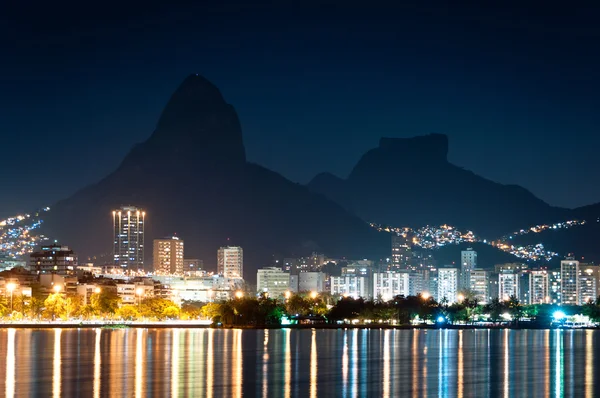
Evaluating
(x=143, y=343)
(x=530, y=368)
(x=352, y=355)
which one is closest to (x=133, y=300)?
(x=143, y=343)

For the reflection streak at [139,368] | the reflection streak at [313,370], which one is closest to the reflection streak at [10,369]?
the reflection streak at [139,368]

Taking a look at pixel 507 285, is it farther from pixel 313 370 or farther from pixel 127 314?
pixel 313 370

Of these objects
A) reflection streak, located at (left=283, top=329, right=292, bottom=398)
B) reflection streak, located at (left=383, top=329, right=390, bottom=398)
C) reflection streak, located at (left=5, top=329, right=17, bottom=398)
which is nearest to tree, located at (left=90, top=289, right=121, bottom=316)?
reflection streak, located at (left=5, top=329, right=17, bottom=398)

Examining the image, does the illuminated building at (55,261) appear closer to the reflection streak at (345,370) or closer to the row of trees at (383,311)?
the row of trees at (383,311)

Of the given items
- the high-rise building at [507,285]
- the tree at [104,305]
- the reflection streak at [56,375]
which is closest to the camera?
the reflection streak at [56,375]

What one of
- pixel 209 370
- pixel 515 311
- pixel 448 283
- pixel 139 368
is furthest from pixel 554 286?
pixel 139 368

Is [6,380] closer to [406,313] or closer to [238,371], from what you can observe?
[238,371]
